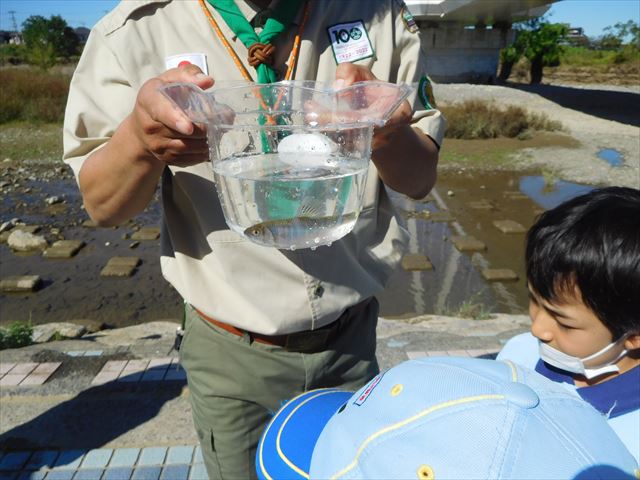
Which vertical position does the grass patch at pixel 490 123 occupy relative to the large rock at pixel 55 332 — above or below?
below

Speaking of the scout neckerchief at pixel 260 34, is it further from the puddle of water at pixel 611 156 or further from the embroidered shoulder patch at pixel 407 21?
the puddle of water at pixel 611 156

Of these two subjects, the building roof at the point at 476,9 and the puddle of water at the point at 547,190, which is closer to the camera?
the puddle of water at the point at 547,190

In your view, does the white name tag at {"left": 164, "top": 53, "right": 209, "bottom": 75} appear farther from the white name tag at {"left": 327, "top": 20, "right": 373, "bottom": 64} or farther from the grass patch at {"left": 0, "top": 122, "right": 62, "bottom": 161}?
the grass patch at {"left": 0, "top": 122, "right": 62, "bottom": 161}

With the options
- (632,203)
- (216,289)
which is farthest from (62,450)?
(632,203)

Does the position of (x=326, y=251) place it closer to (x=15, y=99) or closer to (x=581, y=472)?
(x=581, y=472)

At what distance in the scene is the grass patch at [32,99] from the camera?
15.5m

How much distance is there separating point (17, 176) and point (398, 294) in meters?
8.44

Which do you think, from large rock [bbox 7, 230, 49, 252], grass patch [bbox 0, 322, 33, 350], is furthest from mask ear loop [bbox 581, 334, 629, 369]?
large rock [bbox 7, 230, 49, 252]

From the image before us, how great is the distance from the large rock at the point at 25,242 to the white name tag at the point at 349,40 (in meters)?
6.52

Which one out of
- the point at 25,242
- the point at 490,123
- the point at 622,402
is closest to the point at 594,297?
the point at 622,402

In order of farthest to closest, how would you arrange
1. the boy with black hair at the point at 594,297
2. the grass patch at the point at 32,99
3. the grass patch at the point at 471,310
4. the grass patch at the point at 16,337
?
1. the grass patch at the point at 32,99
2. the grass patch at the point at 471,310
3. the grass patch at the point at 16,337
4. the boy with black hair at the point at 594,297

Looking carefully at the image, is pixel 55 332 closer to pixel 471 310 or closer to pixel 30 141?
pixel 471 310

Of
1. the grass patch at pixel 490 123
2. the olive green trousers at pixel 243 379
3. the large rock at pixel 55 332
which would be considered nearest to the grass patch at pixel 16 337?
the large rock at pixel 55 332

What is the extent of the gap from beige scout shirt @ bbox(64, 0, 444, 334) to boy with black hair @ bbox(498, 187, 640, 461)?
477 mm
